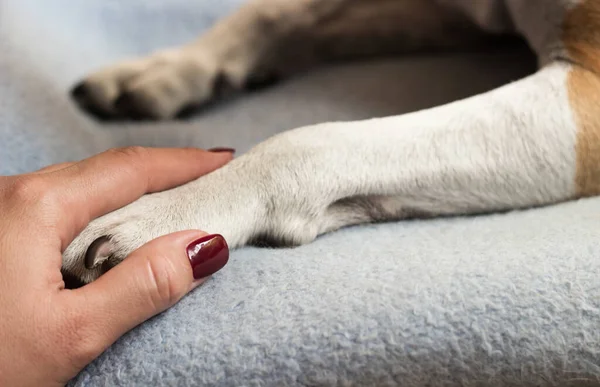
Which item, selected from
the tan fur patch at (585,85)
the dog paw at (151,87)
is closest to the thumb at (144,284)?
the tan fur patch at (585,85)

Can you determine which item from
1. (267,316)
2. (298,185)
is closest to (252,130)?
(298,185)

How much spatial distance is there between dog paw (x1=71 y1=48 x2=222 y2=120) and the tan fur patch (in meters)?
0.58

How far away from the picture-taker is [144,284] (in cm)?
51

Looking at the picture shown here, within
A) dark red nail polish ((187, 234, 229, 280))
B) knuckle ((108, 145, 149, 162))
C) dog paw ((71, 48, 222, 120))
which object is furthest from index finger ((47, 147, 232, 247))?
dog paw ((71, 48, 222, 120))

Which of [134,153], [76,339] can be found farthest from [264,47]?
[76,339]

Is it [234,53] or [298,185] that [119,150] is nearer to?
[298,185]

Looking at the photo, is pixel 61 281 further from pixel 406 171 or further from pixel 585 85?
pixel 585 85

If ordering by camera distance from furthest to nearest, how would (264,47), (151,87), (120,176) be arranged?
(264,47) → (151,87) → (120,176)

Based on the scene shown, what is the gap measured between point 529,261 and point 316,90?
0.62 m

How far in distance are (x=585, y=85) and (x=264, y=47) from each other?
600mm

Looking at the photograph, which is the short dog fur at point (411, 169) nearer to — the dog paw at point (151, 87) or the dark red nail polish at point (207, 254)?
the dark red nail polish at point (207, 254)

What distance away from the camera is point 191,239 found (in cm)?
55

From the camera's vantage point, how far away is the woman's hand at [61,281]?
486 mm

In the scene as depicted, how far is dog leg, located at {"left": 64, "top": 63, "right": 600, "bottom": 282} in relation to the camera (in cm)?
63
